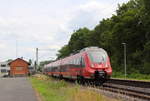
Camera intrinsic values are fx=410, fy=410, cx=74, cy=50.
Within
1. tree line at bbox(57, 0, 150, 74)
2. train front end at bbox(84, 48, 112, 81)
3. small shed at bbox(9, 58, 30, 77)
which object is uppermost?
tree line at bbox(57, 0, 150, 74)

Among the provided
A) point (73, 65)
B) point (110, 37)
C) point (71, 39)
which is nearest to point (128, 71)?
point (110, 37)

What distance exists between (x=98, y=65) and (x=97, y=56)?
1.05m

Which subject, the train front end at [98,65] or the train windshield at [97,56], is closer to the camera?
the train front end at [98,65]

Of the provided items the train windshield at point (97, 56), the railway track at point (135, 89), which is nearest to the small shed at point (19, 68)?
the train windshield at point (97, 56)

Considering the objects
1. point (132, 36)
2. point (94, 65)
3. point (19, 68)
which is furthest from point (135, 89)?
point (19, 68)

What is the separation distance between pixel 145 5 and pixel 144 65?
35.2ft

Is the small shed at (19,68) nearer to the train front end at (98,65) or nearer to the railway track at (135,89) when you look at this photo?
the train front end at (98,65)

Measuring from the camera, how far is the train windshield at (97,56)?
34062mm

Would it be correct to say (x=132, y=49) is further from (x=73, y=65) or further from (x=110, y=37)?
(x=73, y=65)

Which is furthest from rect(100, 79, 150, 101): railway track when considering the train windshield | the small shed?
the small shed

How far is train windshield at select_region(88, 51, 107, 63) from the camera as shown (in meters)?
34.1

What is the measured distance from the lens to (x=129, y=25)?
82312mm

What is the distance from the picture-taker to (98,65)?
33625 millimetres

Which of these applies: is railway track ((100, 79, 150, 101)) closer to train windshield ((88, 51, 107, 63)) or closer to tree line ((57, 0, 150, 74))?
train windshield ((88, 51, 107, 63))
